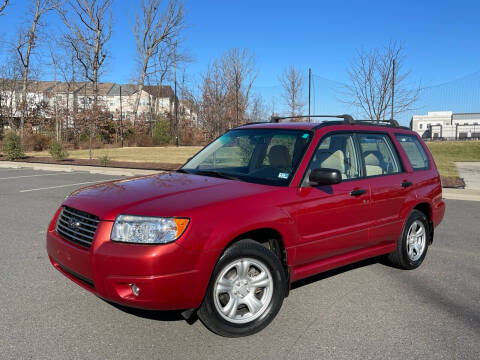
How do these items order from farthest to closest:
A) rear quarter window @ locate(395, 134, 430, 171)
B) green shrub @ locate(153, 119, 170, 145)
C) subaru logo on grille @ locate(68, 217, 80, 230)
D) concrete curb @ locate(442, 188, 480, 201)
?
green shrub @ locate(153, 119, 170, 145) → concrete curb @ locate(442, 188, 480, 201) → rear quarter window @ locate(395, 134, 430, 171) → subaru logo on grille @ locate(68, 217, 80, 230)

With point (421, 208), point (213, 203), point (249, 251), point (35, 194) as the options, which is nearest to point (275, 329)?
point (249, 251)

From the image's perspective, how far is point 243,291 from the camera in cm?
347

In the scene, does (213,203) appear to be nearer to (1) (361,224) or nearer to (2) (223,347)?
(2) (223,347)

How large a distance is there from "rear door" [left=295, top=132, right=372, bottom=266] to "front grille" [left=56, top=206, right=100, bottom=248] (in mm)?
1699

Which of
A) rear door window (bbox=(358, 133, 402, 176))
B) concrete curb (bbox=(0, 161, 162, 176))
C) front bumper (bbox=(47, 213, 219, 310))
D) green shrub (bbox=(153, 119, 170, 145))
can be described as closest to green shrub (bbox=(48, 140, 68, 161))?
concrete curb (bbox=(0, 161, 162, 176))

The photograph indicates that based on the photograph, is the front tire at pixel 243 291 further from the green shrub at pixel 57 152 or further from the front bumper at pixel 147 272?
the green shrub at pixel 57 152

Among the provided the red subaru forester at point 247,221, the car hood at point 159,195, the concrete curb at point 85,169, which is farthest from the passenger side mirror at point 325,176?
the concrete curb at point 85,169

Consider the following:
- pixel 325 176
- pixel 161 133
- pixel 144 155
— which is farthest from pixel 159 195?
pixel 161 133

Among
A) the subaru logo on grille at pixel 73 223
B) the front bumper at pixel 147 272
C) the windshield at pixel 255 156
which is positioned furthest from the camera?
the windshield at pixel 255 156

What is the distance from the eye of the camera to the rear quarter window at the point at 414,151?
207 inches

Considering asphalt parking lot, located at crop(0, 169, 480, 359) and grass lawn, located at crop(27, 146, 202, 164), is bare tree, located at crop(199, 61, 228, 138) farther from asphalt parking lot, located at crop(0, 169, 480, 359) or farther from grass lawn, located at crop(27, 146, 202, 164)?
asphalt parking lot, located at crop(0, 169, 480, 359)

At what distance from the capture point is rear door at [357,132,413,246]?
14.9ft

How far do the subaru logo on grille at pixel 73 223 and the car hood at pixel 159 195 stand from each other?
0.34ft

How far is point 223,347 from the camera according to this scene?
323 centimetres
